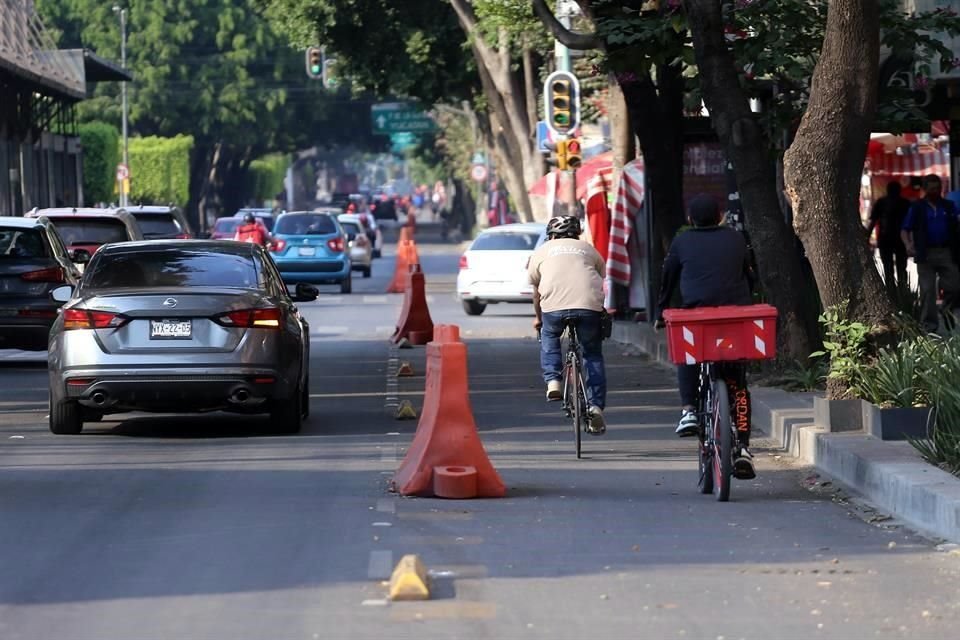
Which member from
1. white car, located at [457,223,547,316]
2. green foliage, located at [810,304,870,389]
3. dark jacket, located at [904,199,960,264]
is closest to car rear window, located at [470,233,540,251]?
white car, located at [457,223,547,316]

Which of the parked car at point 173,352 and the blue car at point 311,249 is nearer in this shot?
the parked car at point 173,352

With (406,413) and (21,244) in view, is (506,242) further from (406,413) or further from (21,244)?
(406,413)

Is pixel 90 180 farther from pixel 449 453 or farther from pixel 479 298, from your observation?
pixel 449 453

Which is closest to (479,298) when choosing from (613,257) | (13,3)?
(613,257)

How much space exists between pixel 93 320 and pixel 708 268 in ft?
15.5

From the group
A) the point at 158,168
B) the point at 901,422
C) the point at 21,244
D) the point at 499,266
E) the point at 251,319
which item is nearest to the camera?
the point at 901,422

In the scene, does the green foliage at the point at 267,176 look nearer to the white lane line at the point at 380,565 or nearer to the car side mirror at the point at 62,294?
the car side mirror at the point at 62,294

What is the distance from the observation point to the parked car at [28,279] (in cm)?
2153

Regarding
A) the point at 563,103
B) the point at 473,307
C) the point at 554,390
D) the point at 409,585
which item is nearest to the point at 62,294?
the point at 554,390

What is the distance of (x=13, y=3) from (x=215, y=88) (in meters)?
38.6

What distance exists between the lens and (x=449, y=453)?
11414 millimetres

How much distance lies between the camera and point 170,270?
589 inches

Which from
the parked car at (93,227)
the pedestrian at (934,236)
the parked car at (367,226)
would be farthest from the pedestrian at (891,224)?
the parked car at (367,226)

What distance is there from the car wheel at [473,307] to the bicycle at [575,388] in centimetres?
1907
